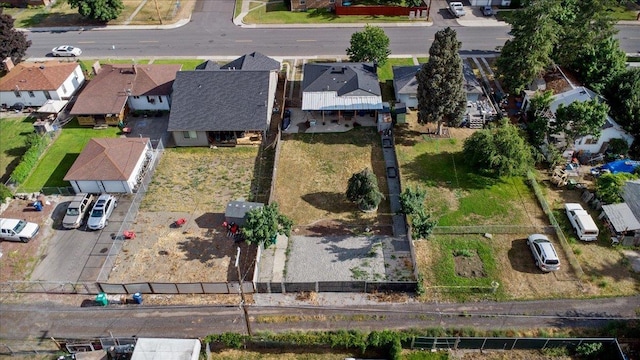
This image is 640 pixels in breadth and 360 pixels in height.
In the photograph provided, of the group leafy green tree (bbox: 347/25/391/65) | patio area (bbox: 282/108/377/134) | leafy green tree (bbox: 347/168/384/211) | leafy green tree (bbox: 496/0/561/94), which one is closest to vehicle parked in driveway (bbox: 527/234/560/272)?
leafy green tree (bbox: 347/168/384/211)

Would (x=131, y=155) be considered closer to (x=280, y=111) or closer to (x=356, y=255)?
(x=280, y=111)

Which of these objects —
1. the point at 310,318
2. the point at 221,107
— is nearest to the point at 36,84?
the point at 221,107

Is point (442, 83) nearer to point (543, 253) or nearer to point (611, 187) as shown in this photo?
point (611, 187)

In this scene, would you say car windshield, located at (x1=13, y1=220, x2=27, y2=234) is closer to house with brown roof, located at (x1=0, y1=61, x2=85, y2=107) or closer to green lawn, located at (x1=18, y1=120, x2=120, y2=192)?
green lawn, located at (x1=18, y1=120, x2=120, y2=192)

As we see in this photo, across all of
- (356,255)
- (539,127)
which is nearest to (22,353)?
(356,255)

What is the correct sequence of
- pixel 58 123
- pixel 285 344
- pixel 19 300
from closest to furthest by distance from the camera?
1. pixel 285 344
2. pixel 19 300
3. pixel 58 123

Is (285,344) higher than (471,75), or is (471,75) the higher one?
(471,75)

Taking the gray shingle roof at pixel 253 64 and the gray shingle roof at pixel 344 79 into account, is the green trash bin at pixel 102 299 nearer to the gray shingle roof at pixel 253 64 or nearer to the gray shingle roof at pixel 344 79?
the gray shingle roof at pixel 344 79

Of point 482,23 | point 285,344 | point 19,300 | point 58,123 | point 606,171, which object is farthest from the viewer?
point 482,23
